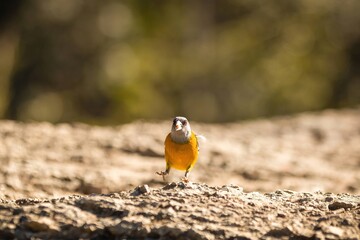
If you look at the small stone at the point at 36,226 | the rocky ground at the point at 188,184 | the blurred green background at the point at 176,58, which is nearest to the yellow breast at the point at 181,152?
the rocky ground at the point at 188,184

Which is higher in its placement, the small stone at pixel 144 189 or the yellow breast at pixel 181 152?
the yellow breast at pixel 181 152

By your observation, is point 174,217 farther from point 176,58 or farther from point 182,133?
point 176,58

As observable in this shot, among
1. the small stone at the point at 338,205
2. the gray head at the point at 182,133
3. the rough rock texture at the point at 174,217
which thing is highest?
the gray head at the point at 182,133

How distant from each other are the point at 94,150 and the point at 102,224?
5.03 meters

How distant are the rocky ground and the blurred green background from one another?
13423 mm

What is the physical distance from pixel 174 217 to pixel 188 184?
554mm

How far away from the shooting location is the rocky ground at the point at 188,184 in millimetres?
4207

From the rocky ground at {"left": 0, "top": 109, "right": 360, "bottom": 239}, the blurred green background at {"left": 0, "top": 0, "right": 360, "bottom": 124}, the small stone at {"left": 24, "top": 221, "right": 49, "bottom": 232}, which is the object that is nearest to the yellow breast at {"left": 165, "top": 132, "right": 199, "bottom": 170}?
the rocky ground at {"left": 0, "top": 109, "right": 360, "bottom": 239}

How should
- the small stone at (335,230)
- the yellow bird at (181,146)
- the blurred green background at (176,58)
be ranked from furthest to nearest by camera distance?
the blurred green background at (176,58)
the yellow bird at (181,146)
the small stone at (335,230)

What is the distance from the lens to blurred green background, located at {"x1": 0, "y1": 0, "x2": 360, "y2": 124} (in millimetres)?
27250

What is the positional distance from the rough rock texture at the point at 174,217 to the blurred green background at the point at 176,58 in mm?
21621

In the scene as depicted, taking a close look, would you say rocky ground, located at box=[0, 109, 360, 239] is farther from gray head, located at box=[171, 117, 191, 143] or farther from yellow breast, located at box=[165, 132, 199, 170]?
gray head, located at box=[171, 117, 191, 143]

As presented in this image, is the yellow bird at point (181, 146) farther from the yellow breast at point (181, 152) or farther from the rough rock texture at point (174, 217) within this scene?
the rough rock texture at point (174, 217)

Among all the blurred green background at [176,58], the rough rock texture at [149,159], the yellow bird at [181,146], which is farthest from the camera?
the blurred green background at [176,58]
